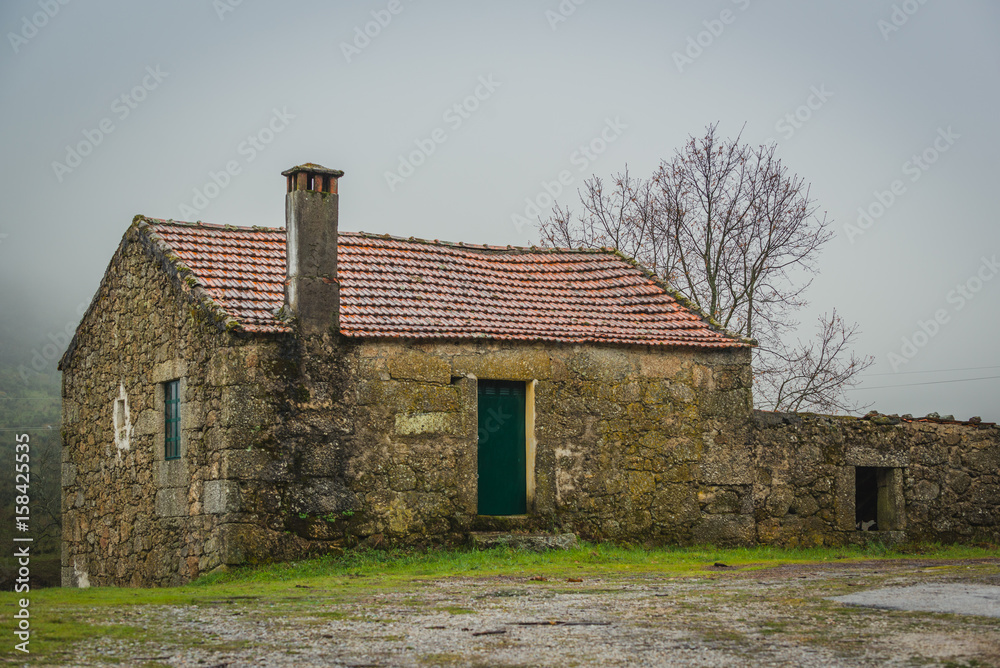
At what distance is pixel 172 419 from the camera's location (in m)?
13.2

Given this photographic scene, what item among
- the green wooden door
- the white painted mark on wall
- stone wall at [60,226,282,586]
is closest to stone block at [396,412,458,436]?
the green wooden door

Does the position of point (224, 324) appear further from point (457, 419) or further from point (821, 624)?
point (821, 624)

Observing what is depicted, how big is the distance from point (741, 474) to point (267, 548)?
20.8 ft

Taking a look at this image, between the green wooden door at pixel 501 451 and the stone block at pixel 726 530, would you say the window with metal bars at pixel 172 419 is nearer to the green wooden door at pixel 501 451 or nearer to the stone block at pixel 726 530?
the green wooden door at pixel 501 451

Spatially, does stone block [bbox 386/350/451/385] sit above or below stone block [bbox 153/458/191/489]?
above

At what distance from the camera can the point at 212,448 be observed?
1209cm

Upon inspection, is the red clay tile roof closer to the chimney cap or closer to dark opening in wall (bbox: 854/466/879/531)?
the chimney cap

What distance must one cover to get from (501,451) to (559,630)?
6.75 meters

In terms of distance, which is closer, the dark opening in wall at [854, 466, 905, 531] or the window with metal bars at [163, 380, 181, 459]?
the window with metal bars at [163, 380, 181, 459]

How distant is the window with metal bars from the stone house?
0.06 metres

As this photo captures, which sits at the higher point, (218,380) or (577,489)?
(218,380)

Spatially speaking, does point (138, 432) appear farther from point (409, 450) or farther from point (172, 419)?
point (409, 450)

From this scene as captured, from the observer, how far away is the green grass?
270 inches

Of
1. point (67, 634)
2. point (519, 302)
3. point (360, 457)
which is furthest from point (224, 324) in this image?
point (67, 634)
